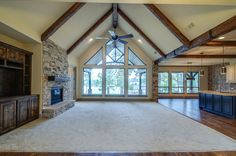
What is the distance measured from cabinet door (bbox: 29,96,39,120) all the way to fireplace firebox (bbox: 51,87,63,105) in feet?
4.67

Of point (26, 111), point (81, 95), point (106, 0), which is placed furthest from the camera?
point (81, 95)

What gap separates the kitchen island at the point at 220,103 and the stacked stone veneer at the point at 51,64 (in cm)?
675

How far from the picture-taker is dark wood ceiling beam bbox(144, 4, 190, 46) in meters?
6.20

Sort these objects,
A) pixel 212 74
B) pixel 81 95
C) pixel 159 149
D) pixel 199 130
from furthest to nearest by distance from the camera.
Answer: pixel 212 74
pixel 81 95
pixel 199 130
pixel 159 149

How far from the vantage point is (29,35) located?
576cm

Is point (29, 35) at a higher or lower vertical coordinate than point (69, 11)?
lower

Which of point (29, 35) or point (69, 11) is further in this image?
point (69, 11)

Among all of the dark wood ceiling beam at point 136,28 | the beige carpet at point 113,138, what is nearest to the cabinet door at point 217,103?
the beige carpet at point 113,138

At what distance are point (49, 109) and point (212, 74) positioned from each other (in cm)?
1261

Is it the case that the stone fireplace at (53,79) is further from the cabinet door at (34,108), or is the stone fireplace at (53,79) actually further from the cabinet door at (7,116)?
the cabinet door at (7,116)

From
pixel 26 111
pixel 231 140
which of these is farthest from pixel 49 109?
pixel 231 140

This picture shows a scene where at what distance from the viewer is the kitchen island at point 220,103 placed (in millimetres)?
6646

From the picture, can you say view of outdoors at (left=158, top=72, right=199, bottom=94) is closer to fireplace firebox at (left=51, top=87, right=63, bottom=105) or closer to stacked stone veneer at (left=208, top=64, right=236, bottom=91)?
stacked stone veneer at (left=208, top=64, right=236, bottom=91)

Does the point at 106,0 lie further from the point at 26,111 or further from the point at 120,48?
the point at 120,48
